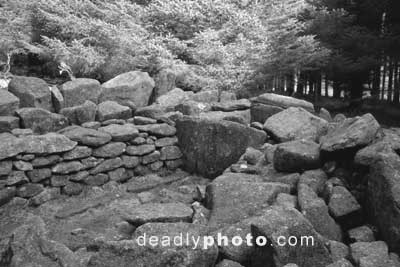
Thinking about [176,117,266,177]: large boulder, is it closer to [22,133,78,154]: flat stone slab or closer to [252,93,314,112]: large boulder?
[252,93,314,112]: large boulder

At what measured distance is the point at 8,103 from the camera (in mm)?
4887

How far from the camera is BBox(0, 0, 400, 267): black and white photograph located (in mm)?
2482

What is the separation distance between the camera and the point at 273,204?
2.99 metres

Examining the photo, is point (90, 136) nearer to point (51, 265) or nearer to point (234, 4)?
point (51, 265)

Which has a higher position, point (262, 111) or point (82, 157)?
point (262, 111)

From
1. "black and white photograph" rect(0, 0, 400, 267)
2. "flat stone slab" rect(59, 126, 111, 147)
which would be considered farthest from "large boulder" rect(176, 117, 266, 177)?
"flat stone slab" rect(59, 126, 111, 147)

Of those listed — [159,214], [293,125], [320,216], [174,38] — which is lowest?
[159,214]

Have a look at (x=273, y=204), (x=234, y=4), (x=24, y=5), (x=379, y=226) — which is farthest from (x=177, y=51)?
(x=379, y=226)

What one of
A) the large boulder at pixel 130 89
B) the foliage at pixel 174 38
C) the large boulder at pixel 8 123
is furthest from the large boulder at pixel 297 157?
the foliage at pixel 174 38

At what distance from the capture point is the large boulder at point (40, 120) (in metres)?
4.88

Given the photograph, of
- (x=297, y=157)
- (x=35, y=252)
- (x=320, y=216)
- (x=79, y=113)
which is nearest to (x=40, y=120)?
(x=79, y=113)

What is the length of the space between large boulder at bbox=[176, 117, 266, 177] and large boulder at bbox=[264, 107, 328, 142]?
0.72 ft

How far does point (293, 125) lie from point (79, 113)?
3.10m

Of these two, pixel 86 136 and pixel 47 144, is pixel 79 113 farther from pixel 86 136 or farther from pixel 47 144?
pixel 47 144
